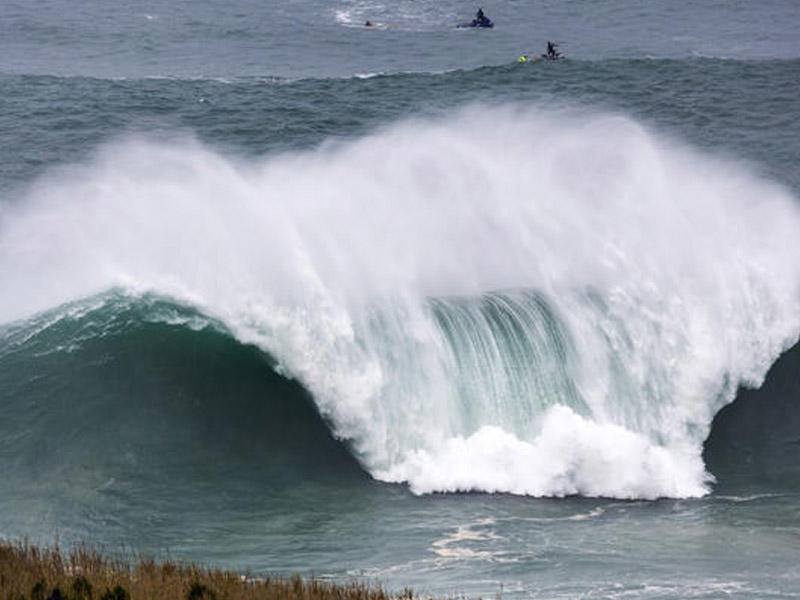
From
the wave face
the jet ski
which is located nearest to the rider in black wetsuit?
the jet ski

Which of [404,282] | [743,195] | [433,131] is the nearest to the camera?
[404,282]

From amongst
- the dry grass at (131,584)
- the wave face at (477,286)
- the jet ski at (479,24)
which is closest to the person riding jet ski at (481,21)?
the jet ski at (479,24)

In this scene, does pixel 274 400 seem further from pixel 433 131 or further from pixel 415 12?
pixel 415 12

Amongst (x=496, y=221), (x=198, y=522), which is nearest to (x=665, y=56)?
(x=496, y=221)

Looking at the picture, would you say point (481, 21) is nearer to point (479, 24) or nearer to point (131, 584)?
point (479, 24)

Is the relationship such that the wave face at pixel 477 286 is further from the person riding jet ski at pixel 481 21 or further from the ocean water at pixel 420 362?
the person riding jet ski at pixel 481 21

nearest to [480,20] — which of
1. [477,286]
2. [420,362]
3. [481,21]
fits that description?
[481,21]
